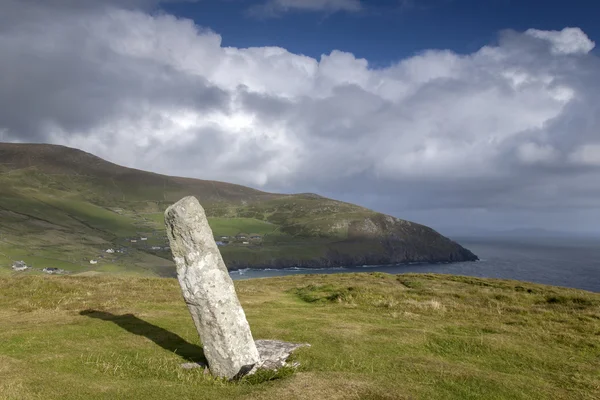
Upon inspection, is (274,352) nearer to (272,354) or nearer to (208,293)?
(272,354)

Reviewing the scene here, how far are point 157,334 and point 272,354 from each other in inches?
298

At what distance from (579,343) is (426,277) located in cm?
3526

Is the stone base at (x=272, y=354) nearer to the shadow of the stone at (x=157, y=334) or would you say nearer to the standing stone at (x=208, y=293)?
the standing stone at (x=208, y=293)

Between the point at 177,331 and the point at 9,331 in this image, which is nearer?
the point at 9,331

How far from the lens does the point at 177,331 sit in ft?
76.2

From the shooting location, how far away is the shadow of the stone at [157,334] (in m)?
19.3

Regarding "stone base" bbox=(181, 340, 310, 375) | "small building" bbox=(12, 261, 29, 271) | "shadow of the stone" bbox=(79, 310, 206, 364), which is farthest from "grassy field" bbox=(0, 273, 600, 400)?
"small building" bbox=(12, 261, 29, 271)

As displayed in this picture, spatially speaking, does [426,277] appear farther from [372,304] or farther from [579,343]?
[579,343]

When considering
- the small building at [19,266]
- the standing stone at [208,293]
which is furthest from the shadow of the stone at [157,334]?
the small building at [19,266]

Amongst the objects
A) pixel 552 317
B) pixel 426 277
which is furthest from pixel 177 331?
pixel 426 277

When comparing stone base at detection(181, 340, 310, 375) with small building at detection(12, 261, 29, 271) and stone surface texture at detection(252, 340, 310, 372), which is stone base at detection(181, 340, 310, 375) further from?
small building at detection(12, 261, 29, 271)

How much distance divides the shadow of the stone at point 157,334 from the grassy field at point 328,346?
0.19 ft

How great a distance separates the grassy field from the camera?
13945mm

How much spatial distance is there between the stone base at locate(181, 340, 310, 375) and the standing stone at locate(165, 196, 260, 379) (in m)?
0.41
